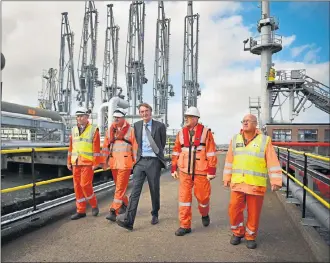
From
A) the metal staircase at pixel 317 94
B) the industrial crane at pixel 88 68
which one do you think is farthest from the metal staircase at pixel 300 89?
the industrial crane at pixel 88 68

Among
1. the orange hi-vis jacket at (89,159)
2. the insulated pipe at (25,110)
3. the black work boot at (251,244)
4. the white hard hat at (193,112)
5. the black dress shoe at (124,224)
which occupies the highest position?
the insulated pipe at (25,110)

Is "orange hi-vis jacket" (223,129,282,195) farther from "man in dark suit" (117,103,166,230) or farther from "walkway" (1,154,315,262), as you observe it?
"man in dark suit" (117,103,166,230)

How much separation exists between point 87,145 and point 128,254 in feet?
6.61

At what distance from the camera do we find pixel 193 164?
375 centimetres

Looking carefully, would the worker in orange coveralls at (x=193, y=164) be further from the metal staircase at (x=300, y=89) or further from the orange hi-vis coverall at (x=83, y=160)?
the metal staircase at (x=300, y=89)

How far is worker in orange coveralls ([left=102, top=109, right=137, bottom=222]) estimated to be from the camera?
434 cm

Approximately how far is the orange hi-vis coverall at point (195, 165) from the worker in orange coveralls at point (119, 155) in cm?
97

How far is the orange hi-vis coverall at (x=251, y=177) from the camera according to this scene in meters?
3.27

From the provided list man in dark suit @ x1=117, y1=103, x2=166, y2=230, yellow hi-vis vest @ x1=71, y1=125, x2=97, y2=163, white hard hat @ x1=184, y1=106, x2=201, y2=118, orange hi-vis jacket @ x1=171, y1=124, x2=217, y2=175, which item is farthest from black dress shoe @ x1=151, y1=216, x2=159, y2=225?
white hard hat @ x1=184, y1=106, x2=201, y2=118

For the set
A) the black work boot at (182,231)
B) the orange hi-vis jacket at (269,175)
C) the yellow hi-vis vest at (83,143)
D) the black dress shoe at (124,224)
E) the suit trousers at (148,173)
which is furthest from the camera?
the yellow hi-vis vest at (83,143)

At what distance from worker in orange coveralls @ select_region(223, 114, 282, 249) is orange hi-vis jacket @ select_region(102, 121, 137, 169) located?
1.72 metres

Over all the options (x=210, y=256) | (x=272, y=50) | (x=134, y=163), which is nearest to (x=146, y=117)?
(x=134, y=163)

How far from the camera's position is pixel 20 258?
2.99 metres

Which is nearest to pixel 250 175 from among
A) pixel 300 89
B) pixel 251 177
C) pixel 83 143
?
pixel 251 177
